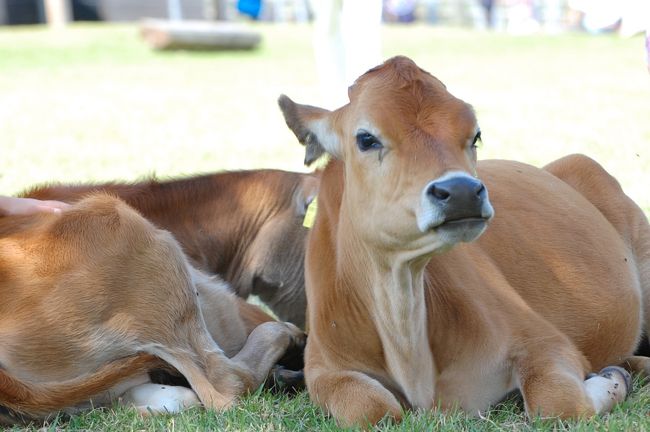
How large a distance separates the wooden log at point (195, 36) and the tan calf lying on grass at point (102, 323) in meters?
19.7

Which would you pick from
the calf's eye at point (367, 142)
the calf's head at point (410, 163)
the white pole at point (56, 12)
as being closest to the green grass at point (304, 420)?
the calf's head at point (410, 163)

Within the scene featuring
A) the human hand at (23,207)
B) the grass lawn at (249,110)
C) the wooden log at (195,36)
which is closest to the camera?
the grass lawn at (249,110)

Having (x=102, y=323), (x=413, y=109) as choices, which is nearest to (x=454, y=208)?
(x=413, y=109)

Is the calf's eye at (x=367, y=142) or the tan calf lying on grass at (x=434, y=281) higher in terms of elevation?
the calf's eye at (x=367, y=142)

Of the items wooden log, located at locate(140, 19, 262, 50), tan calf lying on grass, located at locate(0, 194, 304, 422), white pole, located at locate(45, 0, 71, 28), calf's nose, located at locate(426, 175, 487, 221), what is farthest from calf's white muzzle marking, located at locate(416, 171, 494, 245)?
white pole, located at locate(45, 0, 71, 28)

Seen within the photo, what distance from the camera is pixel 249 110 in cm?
1555

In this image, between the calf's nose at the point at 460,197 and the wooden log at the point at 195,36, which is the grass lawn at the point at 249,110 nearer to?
the wooden log at the point at 195,36

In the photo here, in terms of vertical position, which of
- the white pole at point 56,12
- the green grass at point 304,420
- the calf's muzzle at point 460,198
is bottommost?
the white pole at point 56,12

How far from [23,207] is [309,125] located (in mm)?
1528

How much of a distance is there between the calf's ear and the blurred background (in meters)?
2.61

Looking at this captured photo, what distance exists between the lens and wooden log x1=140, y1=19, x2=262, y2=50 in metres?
24.2

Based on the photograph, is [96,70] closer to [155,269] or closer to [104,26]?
[104,26]

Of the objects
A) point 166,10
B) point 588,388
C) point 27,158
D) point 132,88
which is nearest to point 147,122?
point 27,158

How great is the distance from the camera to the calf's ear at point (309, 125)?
14.1ft
